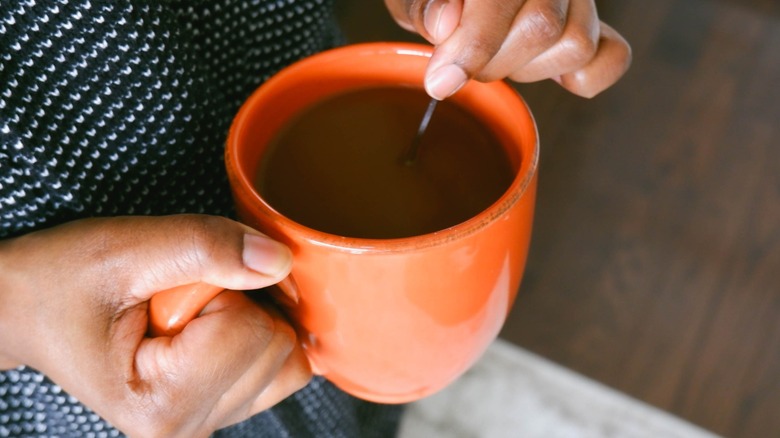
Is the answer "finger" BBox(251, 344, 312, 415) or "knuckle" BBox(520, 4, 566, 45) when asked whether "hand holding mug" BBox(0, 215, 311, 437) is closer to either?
"finger" BBox(251, 344, 312, 415)

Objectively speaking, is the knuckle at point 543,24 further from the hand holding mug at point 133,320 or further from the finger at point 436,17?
the hand holding mug at point 133,320

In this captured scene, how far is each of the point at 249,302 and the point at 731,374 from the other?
777 mm

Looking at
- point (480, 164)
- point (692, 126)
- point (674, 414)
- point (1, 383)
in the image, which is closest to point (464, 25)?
point (480, 164)

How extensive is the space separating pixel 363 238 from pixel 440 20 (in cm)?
13

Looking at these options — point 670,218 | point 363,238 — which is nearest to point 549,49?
point 363,238

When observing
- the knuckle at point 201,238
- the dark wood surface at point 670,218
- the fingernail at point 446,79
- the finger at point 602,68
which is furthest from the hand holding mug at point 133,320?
the dark wood surface at point 670,218

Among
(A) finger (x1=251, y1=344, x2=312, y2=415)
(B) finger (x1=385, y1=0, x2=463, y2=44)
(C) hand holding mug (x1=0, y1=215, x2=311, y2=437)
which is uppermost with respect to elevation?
(B) finger (x1=385, y1=0, x2=463, y2=44)

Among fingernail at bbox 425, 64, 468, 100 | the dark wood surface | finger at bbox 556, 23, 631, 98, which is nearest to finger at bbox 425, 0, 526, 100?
fingernail at bbox 425, 64, 468, 100

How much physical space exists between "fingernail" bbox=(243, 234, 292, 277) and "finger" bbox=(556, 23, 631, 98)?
24 centimetres

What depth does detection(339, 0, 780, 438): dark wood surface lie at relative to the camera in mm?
960

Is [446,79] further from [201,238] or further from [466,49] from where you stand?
[201,238]

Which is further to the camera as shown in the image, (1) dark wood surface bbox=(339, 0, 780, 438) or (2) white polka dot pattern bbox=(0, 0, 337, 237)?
(1) dark wood surface bbox=(339, 0, 780, 438)

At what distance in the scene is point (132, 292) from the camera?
1.27 feet

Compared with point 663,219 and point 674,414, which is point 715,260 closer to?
point 663,219
